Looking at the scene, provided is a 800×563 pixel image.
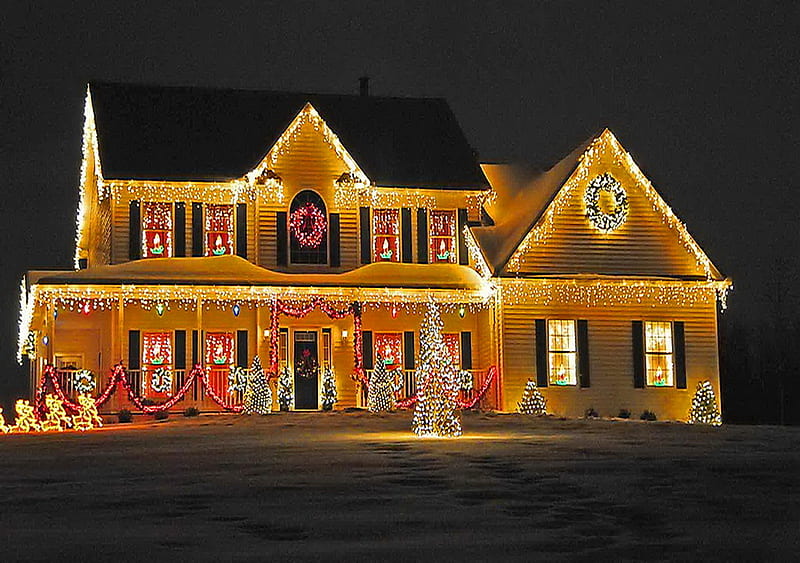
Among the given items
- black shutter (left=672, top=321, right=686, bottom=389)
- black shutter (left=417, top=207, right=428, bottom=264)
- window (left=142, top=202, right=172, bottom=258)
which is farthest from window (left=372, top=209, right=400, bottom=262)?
black shutter (left=672, top=321, right=686, bottom=389)

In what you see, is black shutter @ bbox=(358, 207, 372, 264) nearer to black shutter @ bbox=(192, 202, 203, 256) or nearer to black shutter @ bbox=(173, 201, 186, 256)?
black shutter @ bbox=(192, 202, 203, 256)

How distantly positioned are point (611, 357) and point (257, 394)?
339 inches

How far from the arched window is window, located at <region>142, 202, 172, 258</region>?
113 inches

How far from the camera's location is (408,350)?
28.5 m

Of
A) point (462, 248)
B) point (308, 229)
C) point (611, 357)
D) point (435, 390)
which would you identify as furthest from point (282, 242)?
point (435, 390)

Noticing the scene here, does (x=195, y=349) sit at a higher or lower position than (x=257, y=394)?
higher

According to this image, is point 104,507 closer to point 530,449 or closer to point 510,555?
point 510,555

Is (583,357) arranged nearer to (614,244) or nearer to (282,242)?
(614,244)

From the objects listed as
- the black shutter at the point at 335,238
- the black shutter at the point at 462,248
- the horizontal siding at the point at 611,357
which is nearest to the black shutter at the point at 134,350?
the black shutter at the point at 335,238

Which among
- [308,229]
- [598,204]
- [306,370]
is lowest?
[306,370]

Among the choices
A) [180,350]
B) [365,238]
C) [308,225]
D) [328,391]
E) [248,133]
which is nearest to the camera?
[328,391]

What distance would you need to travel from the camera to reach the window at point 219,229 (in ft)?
92.5

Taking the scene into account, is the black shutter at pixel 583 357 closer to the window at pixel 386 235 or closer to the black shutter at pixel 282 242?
the window at pixel 386 235

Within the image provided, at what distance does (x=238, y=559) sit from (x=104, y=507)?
2.58m
